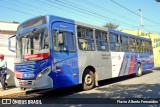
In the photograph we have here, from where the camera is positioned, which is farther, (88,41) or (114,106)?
(88,41)

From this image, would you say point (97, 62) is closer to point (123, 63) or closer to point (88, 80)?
point (88, 80)

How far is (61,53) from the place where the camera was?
9.97 metres

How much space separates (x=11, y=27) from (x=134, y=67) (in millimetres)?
19238

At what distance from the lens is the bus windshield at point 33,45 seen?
947 centimetres

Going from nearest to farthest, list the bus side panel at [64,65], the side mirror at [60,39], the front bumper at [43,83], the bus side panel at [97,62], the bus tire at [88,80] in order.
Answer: the front bumper at [43,83]
the bus side panel at [64,65]
the side mirror at [60,39]
the bus side panel at [97,62]
the bus tire at [88,80]

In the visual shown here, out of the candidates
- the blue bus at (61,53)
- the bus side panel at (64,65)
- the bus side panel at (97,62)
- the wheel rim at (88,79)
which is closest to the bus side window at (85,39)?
the blue bus at (61,53)

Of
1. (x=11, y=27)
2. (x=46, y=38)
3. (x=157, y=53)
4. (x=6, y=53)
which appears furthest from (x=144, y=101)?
(x=157, y=53)

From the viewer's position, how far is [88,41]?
11.9 meters

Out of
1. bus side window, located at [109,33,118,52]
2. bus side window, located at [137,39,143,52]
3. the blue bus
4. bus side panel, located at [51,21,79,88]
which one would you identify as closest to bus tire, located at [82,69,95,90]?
the blue bus

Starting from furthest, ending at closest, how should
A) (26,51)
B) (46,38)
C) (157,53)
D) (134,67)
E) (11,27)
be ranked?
1. (157,53)
2. (11,27)
3. (134,67)
4. (26,51)
5. (46,38)

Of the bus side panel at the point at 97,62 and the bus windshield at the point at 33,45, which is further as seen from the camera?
the bus side panel at the point at 97,62

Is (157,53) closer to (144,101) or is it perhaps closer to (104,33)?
(104,33)

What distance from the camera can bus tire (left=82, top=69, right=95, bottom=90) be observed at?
11475 millimetres

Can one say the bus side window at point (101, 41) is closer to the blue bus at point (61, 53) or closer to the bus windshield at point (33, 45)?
the blue bus at point (61, 53)
